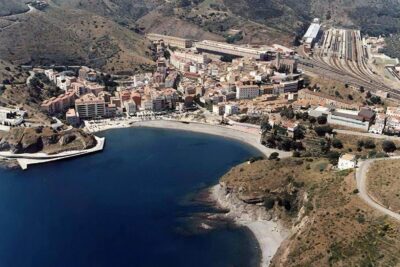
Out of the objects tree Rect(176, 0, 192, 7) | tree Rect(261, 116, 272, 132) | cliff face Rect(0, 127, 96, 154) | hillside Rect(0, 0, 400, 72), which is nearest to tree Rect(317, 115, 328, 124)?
tree Rect(261, 116, 272, 132)

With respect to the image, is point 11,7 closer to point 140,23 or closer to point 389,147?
point 140,23

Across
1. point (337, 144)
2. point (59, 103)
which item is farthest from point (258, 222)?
point (59, 103)

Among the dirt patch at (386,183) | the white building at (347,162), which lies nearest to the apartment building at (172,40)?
the white building at (347,162)

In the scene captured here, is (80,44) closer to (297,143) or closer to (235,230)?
(297,143)

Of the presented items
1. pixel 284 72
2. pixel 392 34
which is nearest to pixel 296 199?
pixel 284 72

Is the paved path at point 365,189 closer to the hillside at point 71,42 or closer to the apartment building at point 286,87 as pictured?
the apartment building at point 286,87
